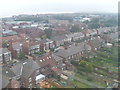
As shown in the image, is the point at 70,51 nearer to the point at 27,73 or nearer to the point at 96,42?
the point at 96,42

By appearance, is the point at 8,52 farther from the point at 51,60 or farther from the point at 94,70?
the point at 94,70

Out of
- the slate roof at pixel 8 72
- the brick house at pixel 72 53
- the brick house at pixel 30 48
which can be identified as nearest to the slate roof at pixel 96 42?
the brick house at pixel 72 53

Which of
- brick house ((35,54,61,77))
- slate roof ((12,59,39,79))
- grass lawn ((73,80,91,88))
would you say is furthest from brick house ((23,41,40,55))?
grass lawn ((73,80,91,88))

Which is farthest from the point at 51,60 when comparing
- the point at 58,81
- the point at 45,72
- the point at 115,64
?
the point at 115,64

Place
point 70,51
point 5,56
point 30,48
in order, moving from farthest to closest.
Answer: point 30,48
point 70,51
point 5,56

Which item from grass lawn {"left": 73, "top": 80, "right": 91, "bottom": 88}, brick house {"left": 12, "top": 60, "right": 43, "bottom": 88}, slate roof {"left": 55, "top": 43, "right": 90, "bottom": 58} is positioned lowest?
grass lawn {"left": 73, "top": 80, "right": 91, "bottom": 88}

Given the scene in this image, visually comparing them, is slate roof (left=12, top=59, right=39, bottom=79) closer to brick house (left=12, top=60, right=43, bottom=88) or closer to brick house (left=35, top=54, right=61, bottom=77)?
brick house (left=12, top=60, right=43, bottom=88)

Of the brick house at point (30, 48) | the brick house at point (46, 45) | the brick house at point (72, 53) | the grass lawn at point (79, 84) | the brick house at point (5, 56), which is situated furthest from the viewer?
the brick house at point (46, 45)

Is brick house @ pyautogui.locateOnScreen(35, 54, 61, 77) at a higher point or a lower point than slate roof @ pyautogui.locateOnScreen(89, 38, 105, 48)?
lower

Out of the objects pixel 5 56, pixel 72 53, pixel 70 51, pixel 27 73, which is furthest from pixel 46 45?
pixel 27 73

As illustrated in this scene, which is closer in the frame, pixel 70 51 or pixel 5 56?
pixel 5 56

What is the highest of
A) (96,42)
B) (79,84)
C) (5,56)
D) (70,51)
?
(96,42)

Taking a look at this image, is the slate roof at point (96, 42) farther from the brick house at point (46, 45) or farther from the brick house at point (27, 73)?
the brick house at point (27, 73)
